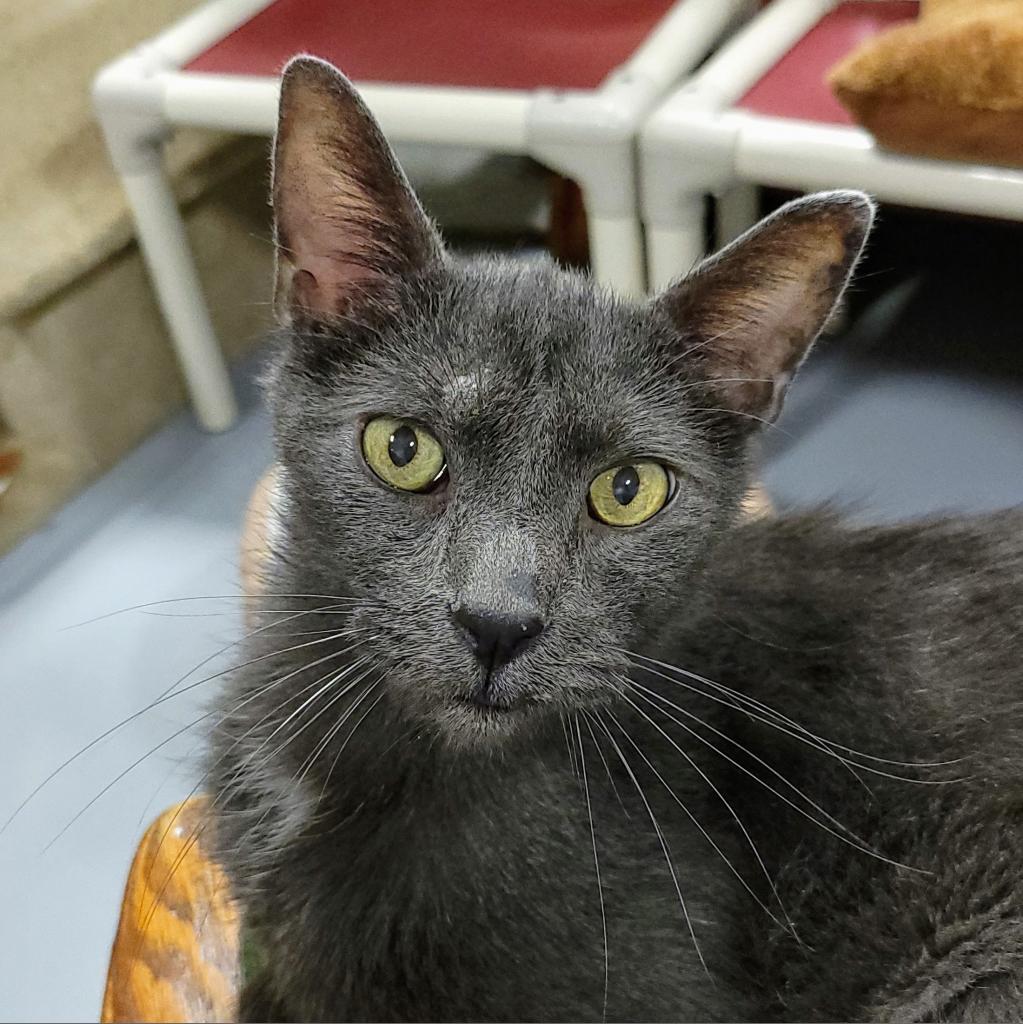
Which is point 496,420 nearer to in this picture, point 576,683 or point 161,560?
point 576,683

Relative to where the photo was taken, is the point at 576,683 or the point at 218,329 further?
the point at 218,329

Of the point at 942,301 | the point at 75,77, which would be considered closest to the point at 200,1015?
the point at 75,77

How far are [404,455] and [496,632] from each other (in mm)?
140

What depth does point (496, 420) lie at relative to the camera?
2.35 feet

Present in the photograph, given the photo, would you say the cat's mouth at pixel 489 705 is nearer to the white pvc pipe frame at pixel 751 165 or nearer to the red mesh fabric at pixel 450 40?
the white pvc pipe frame at pixel 751 165

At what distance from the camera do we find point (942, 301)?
1.93 m

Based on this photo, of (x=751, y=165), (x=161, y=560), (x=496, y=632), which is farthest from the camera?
(x=161, y=560)

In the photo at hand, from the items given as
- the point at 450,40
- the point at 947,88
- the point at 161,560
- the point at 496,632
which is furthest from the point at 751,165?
the point at 161,560

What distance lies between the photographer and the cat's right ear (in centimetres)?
72

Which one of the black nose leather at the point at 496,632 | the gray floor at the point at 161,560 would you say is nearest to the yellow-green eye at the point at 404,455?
the black nose leather at the point at 496,632

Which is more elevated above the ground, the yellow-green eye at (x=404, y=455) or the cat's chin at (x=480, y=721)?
the yellow-green eye at (x=404, y=455)

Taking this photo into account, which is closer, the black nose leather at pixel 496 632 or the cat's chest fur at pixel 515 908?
the black nose leather at pixel 496 632

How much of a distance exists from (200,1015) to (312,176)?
0.74 metres

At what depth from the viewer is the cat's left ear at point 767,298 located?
732 mm
